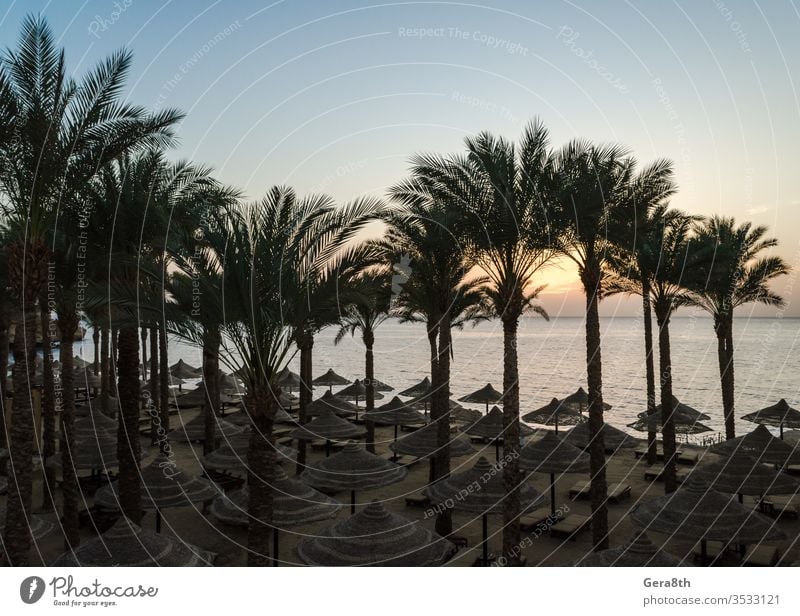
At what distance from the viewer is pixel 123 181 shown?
44.4 feet

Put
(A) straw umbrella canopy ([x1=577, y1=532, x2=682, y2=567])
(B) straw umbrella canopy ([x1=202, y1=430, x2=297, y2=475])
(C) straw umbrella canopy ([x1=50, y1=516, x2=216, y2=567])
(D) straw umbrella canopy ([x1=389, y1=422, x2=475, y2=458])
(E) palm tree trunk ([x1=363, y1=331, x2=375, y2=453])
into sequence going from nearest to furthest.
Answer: (C) straw umbrella canopy ([x1=50, y1=516, x2=216, y2=567])
(A) straw umbrella canopy ([x1=577, y1=532, x2=682, y2=567])
(B) straw umbrella canopy ([x1=202, y1=430, x2=297, y2=475])
(D) straw umbrella canopy ([x1=389, y1=422, x2=475, y2=458])
(E) palm tree trunk ([x1=363, y1=331, x2=375, y2=453])

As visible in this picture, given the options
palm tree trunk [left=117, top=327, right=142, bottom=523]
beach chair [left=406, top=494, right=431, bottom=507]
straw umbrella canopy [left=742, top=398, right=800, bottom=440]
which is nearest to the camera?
palm tree trunk [left=117, top=327, right=142, bottom=523]

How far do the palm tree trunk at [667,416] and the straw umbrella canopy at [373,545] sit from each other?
10.1m

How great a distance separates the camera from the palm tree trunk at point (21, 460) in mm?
9578

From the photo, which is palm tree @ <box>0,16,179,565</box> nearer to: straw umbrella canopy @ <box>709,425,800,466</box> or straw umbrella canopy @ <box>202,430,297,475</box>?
straw umbrella canopy @ <box>202,430,297,475</box>

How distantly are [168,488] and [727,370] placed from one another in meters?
19.4

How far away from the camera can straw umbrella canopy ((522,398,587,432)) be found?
2711cm

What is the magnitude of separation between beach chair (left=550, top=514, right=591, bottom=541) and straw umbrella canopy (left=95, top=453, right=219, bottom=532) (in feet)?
26.9

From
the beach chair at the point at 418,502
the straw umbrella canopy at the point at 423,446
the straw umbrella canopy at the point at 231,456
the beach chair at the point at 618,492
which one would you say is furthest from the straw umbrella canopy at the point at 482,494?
the straw umbrella canopy at the point at 231,456

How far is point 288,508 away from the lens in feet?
41.5

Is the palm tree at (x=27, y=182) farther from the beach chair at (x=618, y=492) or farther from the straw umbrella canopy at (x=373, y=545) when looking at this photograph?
the beach chair at (x=618, y=492)

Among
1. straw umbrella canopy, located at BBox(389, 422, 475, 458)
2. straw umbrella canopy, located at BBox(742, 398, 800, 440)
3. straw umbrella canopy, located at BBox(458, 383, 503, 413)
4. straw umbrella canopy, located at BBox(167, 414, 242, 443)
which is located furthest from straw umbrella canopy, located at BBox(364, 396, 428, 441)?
straw umbrella canopy, located at BBox(742, 398, 800, 440)
